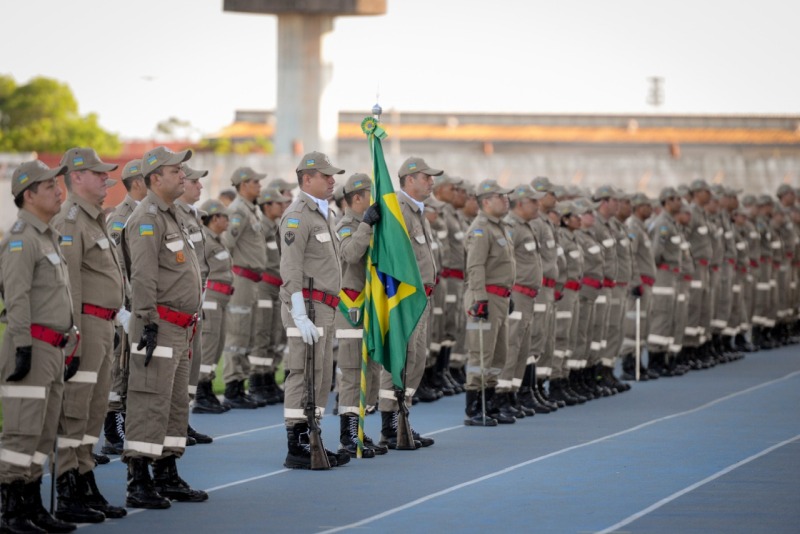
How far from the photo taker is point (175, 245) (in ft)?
37.6

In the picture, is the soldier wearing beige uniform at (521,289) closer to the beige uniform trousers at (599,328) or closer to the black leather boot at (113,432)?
the beige uniform trousers at (599,328)

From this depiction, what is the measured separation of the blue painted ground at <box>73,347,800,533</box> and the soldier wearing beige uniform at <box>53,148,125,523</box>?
0.38 metres

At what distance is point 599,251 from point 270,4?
26.5m

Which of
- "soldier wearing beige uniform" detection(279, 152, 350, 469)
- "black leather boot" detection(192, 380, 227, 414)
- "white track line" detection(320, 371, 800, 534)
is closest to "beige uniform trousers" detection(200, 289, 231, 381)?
"black leather boot" detection(192, 380, 227, 414)

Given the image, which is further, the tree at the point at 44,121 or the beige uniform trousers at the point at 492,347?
the tree at the point at 44,121

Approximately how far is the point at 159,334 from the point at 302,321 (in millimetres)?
1754

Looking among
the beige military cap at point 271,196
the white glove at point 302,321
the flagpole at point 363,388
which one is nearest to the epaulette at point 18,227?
the white glove at point 302,321

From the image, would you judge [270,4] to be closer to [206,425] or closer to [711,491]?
[206,425]

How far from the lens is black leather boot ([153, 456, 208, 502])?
11375 mm

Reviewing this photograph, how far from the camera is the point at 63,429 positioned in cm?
1079

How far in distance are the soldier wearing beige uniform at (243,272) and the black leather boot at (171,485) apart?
657 cm

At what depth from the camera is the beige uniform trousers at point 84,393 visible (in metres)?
10.8

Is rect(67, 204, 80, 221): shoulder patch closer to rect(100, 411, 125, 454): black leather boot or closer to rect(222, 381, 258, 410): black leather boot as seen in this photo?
rect(100, 411, 125, 454): black leather boot

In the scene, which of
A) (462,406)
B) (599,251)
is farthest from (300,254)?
(599,251)
